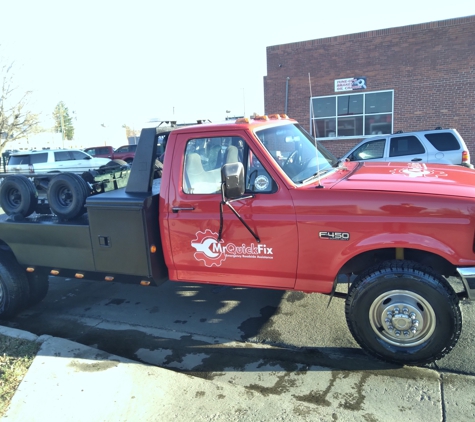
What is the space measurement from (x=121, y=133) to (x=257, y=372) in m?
68.3

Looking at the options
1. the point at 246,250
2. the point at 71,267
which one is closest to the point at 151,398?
the point at 246,250

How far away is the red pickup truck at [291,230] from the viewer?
3160mm

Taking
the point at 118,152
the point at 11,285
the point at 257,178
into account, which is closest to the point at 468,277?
the point at 257,178

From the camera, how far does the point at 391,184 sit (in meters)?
3.38

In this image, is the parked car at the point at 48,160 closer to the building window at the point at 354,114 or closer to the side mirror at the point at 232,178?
the building window at the point at 354,114

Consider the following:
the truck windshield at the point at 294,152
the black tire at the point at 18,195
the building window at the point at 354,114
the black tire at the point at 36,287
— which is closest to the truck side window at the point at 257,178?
the truck windshield at the point at 294,152

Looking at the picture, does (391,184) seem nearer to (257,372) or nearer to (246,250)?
(246,250)

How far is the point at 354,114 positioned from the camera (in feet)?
57.3

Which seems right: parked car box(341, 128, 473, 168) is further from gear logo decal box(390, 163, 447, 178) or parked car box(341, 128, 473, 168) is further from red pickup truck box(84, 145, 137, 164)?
red pickup truck box(84, 145, 137, 164)

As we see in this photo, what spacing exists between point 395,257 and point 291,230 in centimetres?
94

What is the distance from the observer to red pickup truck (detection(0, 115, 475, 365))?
3.16 m

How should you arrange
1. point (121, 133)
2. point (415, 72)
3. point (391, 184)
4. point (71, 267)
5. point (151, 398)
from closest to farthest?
point (151, 398) → point (391, 184) → point (71, 267) → point (415, 72) → point (121, 133)

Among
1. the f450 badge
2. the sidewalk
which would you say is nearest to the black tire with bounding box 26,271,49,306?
the sidewalk

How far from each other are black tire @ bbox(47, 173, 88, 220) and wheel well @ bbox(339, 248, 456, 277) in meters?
2.74
